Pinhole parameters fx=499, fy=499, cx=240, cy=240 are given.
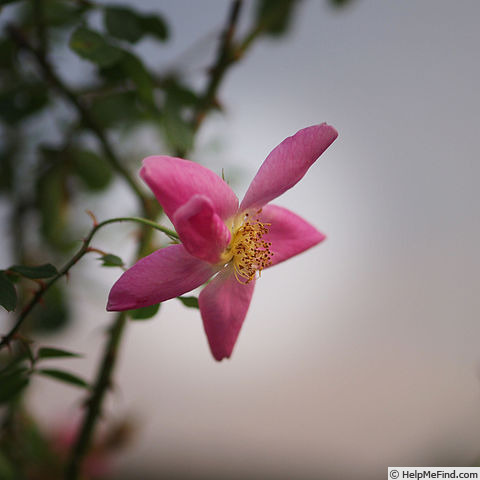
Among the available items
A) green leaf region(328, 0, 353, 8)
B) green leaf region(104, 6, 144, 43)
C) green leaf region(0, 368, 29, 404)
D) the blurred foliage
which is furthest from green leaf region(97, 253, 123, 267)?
green leaf region(328, 0, 353, 8)

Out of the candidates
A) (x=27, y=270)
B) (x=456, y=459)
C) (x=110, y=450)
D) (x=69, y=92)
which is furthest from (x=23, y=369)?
(x=456, y=459)

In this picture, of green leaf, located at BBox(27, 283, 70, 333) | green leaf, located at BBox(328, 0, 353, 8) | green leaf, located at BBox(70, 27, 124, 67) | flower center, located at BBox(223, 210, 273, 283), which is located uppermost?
green leaf, located at BBox(328, 0, 353, 8)

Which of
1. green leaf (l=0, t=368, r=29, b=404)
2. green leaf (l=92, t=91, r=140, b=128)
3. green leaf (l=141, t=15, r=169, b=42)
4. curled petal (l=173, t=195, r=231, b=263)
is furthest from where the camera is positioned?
green leaf (l=92, t=91, r=140, b=128)

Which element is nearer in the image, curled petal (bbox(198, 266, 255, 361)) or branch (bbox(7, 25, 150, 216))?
curled petal (bbox(198, 266, 255, 361))

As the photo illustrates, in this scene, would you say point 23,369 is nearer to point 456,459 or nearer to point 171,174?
point 171,174

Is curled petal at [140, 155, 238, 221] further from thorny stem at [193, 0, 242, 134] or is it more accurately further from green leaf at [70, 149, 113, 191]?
green leaf at [70, 149, 113, 191]

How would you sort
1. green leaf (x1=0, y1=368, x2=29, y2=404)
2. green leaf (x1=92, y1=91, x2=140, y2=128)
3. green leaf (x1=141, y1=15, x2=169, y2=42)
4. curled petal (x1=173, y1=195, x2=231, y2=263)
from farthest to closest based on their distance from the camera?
1. green leaf (x1=92, y1=91, x2=140, y2=128)
2. green leaf (x1=141, y1=15, x2=169, y2=42)
3. green leaf (x1=0, y1=368, x2=29, y2=404)
4. curled petal (x1=173, y1=195, x2=231, y2=263)

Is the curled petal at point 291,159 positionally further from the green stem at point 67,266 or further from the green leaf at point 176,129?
the green leaf at point 176,129
